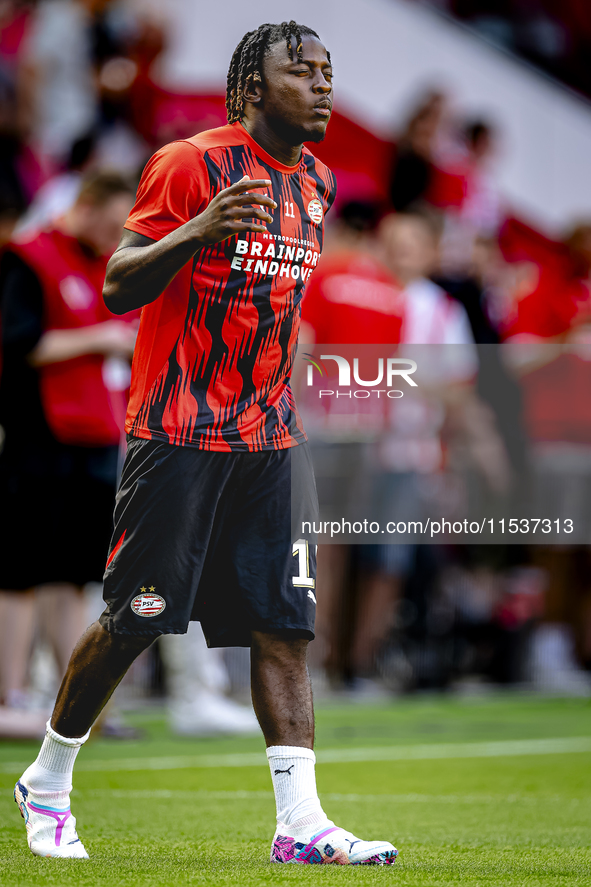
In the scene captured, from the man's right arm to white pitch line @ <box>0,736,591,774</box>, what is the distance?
232cm

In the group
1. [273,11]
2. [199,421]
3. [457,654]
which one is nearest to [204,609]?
[199,421]

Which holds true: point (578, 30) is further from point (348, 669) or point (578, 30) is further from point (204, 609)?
point (204, 609)

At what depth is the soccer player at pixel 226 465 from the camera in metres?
3.00

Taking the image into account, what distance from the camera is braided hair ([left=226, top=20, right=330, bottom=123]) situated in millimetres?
3148

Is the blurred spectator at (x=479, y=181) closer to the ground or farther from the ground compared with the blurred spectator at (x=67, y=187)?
farther from the ground

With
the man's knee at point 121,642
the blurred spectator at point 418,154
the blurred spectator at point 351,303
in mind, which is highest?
the blurred spectator at point 418,154

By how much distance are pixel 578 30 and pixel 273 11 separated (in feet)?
12.5

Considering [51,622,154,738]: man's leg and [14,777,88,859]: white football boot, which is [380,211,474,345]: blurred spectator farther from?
[14,777,88,859]: white football boot

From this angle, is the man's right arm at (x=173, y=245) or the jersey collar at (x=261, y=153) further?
the jersey collar at (x=261, y=153)

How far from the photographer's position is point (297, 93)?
3.11 metres

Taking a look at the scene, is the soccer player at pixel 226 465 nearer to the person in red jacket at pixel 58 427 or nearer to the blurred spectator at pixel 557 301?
the person in red jacket at pixel 58 427

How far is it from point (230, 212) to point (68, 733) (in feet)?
4.18

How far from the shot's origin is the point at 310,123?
10.2 ft

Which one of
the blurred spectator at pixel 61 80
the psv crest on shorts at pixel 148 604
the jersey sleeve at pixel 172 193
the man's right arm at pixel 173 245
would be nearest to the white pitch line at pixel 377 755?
the psv crest on shorts at pixel 148 604
